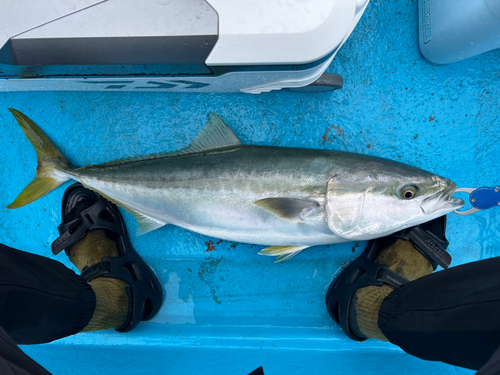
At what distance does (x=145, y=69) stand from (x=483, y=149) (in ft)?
5.32

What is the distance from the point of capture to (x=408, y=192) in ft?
4.12

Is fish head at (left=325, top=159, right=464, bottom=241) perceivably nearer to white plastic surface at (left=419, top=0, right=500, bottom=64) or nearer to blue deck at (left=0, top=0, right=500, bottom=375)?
blue deck at (left=0, top=0, right=500, bottom=375)

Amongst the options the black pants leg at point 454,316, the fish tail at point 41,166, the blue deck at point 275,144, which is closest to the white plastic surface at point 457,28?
the blue deck at point 275,144

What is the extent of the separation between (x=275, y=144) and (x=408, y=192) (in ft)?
2.17

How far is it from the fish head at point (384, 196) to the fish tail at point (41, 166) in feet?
4.24

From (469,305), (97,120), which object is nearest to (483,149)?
(469,305)

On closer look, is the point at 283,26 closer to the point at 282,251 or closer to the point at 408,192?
the point at 408,192

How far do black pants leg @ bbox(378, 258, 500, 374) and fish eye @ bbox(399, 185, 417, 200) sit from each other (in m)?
0.30

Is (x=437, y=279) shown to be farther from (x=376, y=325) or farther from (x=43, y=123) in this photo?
(x=43, y=123)

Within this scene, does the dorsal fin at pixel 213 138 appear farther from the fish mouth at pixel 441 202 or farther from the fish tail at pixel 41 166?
the fish mouth at pixel 441 202

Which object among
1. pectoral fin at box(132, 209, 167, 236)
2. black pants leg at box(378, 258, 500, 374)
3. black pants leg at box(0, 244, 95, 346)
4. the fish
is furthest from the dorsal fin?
black pants leg at box(378, 258, 500, 374)

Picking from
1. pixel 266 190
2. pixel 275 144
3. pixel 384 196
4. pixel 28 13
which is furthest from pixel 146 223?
pixel 384 196

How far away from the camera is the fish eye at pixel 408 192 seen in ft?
4.11

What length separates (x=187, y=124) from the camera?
1.65 meters
